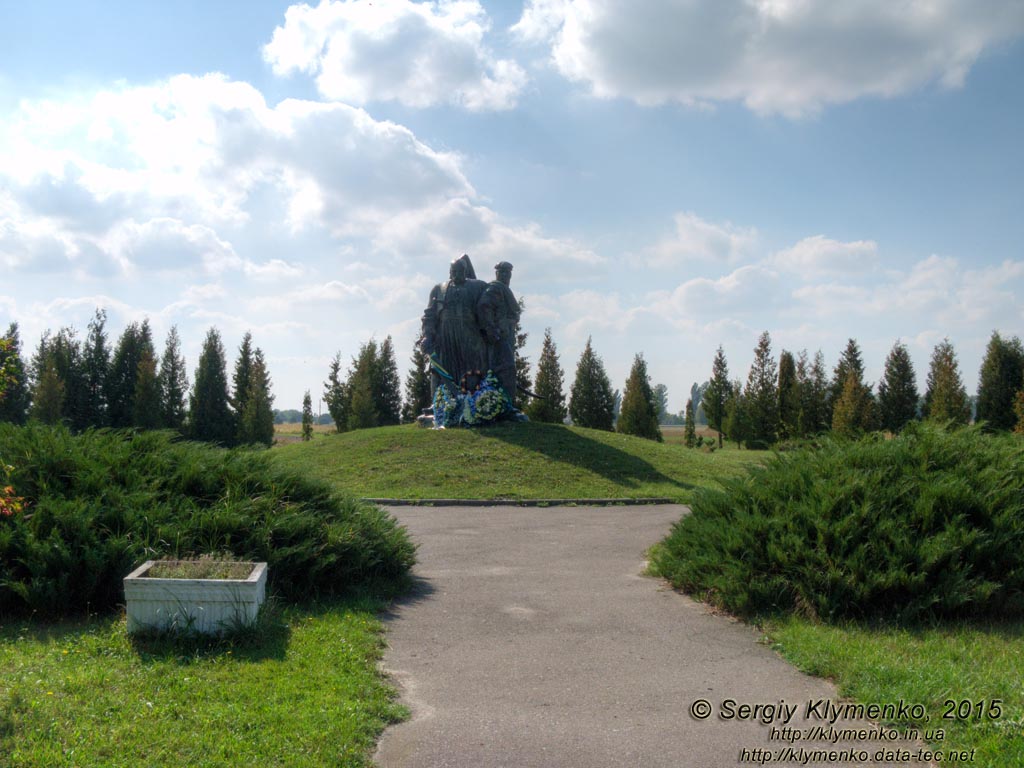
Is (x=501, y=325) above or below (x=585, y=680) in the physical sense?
above

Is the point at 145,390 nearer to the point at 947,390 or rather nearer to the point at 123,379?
the point at 123,379

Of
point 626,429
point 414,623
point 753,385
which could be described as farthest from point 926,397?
point 414,623

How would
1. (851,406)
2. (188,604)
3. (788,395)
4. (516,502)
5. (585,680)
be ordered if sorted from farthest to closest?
(788,395) → (851,406) → (516,502) → (188,604) → (585,680)

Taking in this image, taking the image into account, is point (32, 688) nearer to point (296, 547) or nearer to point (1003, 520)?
point (296, 547)

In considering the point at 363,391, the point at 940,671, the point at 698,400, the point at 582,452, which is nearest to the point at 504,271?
the point at 582,452

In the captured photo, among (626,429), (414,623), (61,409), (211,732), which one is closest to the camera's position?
(211,732)

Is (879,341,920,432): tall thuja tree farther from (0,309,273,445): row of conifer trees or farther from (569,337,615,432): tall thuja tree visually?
(0,309,273,445): row of conifer trees

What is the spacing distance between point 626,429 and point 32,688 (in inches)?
1412

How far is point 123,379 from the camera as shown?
39844 mm

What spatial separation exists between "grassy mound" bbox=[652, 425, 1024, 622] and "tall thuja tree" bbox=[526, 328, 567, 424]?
29.5m

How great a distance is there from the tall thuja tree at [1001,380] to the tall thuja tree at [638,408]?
50.3 ft

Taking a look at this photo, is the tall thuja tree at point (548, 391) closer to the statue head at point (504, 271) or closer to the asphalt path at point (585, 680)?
the statue head at point (504, 271)

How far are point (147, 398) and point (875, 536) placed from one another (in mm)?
35616

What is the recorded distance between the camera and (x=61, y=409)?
36.2 meters
